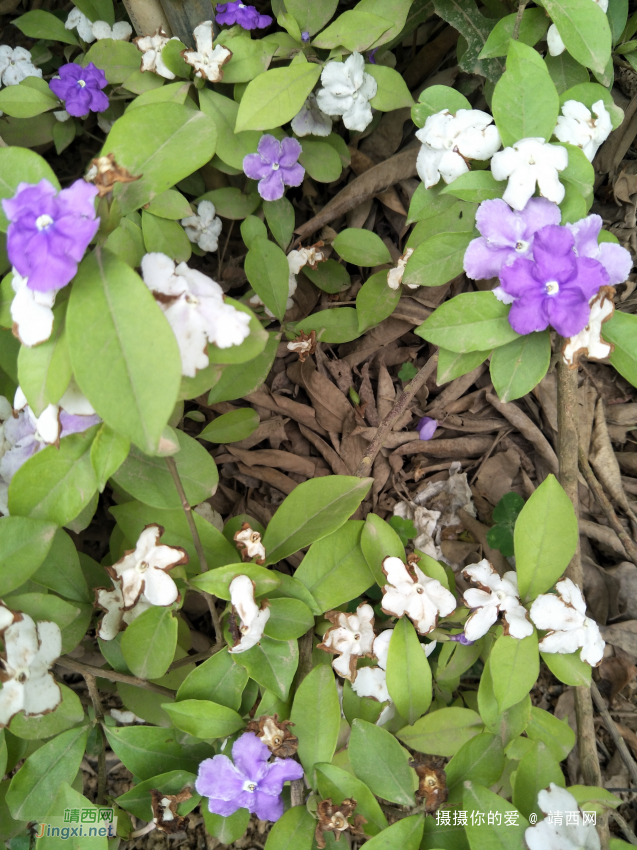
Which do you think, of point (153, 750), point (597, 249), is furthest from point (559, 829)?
point (597, 249)

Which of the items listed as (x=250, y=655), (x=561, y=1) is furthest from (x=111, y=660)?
(x=561, y=1)

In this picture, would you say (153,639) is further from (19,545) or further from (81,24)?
(81,24)

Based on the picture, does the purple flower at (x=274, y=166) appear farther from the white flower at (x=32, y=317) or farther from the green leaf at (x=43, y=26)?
the white flower at (x=32, y=317)

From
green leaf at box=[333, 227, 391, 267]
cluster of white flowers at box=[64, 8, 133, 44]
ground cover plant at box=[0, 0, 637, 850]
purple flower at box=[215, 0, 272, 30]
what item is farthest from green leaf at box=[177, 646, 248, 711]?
cluster of white flowers at box=[64, 8, 133, 44]

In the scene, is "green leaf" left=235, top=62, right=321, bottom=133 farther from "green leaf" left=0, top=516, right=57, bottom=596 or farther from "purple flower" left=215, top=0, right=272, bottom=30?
"green leaf" left=0, top=516, right=57, bottom=596

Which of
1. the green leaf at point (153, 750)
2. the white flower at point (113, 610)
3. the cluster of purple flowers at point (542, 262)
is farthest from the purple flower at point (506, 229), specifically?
the green leaf at point (153, 750)

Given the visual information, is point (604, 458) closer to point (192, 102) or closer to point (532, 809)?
point (532, 809)
